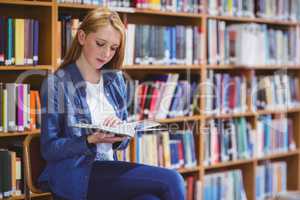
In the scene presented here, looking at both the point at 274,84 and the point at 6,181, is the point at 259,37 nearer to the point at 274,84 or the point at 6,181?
the point at 274,84

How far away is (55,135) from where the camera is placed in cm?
215

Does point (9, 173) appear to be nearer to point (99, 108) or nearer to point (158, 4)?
point (99, 108)

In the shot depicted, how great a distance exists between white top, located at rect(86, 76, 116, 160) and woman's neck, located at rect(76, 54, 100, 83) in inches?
0.9

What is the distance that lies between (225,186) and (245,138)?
0.40 m

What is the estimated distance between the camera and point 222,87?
145 inches

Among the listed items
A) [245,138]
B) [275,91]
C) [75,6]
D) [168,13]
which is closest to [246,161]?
[245,138]

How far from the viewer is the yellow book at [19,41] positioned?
106 inches

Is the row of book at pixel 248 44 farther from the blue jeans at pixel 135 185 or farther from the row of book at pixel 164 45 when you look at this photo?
the blue jeans at pixel 135 185

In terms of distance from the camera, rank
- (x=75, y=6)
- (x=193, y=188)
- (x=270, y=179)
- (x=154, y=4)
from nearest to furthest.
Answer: (x=75, y=6) < (x=154, y=4) < (x=193, y=188) < (x=270, y=179)

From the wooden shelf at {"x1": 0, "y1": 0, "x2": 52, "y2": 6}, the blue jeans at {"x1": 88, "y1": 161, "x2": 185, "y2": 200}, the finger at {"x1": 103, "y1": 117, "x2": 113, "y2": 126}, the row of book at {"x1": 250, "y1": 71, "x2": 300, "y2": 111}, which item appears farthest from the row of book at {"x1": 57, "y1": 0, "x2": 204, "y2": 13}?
the blue jeans at {"x1": 88, "y1": 161, "x2": 185, "y2": 200}

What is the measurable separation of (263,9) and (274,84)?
61cm

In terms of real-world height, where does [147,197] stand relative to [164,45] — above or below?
below

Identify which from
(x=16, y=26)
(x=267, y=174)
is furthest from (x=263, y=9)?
(x=16, y=26)

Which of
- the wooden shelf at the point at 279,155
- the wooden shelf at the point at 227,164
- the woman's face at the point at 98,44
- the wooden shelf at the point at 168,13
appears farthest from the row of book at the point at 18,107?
the wooden shelf at the point at 279,155
